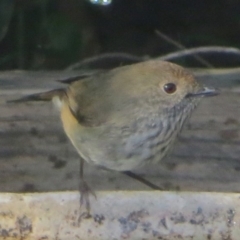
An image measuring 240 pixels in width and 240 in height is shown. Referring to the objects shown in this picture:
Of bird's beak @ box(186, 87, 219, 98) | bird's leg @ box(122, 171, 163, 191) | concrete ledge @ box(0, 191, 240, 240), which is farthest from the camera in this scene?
bird's leg @ box(122, 171, 163, 191)

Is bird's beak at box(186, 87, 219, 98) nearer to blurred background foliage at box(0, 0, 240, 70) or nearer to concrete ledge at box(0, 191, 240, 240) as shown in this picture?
concrete ledge at box(0, 191, 240, 240)

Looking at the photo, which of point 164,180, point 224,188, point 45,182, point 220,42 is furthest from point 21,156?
point 220,42

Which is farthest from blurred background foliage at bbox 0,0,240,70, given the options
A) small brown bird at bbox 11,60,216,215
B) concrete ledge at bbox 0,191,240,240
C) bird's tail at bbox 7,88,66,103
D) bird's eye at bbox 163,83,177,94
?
concrete ledge at bbox 0,191,240,240

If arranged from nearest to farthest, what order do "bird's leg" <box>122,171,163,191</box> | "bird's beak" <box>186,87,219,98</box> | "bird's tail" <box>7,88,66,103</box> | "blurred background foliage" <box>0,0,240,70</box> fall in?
"bird's beak" <box>186,87,219,98</box>
"bird's leg" <box>122,171,163,191</box>
"bird's tail" <box>7,88,66,103</box>
"blurred background foliage" <box>0,0,240,70</box>

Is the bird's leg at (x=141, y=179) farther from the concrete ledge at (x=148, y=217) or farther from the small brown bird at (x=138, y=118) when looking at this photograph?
the concrete ledge at (x=148, y=217)

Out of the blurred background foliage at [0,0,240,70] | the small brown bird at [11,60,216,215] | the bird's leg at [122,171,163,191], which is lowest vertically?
the bird's leg at [122,171,163,191]

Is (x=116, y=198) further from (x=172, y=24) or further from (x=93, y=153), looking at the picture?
(x=172, y=24)
